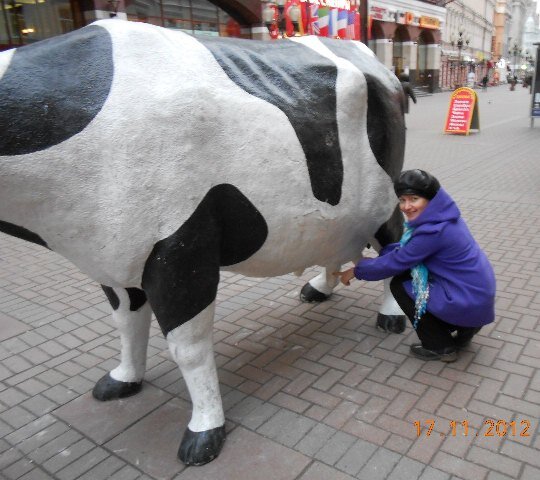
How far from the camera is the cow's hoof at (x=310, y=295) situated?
405 cm

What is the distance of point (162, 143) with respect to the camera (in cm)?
190

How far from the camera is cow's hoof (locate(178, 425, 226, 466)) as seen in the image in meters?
2.34

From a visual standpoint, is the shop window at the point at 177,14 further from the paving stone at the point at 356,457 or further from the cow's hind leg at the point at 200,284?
the paving stone at the point at 356,457

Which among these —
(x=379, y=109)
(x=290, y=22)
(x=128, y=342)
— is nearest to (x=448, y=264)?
(x=379, y=109)

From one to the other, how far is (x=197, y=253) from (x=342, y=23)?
19.2 m

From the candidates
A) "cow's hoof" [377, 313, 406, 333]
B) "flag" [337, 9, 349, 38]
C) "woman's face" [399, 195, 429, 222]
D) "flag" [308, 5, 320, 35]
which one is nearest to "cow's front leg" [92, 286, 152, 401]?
"woman's face" [399, 195, 429, 222]

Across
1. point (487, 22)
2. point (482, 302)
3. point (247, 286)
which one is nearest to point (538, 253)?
point (482, 302)

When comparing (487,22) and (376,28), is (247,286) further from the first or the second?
(487,22)

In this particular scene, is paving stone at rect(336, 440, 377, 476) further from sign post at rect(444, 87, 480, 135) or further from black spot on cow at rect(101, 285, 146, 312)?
sign post at rect(444, 87, 480, 135)

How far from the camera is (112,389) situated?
285 centimetres

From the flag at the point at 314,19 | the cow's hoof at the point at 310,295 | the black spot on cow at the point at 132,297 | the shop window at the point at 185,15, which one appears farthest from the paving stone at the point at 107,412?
the flag at the point at 314,19

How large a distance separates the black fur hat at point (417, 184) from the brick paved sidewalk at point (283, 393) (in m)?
1.05

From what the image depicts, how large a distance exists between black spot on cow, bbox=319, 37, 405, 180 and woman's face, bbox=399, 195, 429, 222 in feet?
0.76

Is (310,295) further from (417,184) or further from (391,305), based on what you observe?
(417,184)
